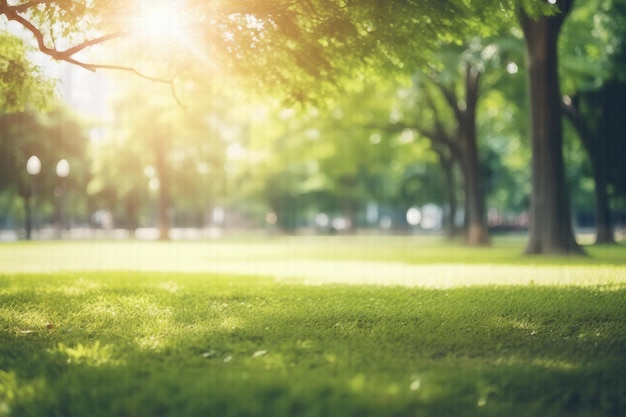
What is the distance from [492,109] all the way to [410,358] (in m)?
35.6

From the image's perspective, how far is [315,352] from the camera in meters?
6.53

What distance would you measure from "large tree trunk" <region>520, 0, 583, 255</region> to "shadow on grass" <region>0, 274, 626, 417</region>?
9028 millimetres

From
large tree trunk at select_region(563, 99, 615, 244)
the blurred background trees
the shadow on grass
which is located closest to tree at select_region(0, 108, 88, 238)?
the blurred background trees

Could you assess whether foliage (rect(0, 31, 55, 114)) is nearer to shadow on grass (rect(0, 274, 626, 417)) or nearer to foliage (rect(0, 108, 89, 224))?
shadow on grass (rect(0, 274, 626, 417))

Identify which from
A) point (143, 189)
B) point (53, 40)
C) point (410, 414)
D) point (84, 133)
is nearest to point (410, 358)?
point (410, 414)

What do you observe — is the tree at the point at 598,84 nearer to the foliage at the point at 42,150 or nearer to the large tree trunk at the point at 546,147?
the large tree trunk at the point at 546,147

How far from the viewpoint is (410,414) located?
469 cm

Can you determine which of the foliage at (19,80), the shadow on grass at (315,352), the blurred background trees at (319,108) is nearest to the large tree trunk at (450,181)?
the blurred background trees at (319,108)

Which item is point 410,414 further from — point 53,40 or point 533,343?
point 53,40

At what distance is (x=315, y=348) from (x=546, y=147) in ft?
49.8

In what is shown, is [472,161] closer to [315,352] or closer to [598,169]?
[598,169]

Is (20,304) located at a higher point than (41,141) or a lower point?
lower

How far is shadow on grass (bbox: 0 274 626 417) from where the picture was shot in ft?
16.3

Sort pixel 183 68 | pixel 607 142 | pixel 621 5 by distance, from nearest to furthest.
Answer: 1. pixel 183 68
2. pixel 621 5
3. pixel 607 142
